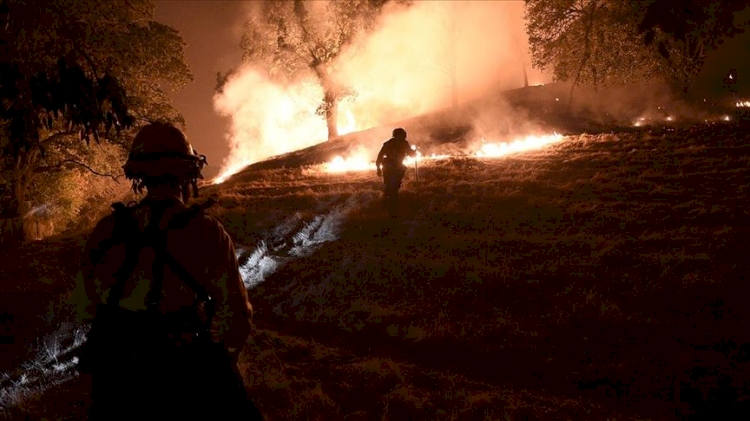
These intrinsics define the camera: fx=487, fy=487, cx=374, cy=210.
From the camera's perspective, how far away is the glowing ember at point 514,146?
19422mm

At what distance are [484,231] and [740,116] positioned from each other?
1687cm

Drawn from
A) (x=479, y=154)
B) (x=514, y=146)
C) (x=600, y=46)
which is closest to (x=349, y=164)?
(x=479, y=154)

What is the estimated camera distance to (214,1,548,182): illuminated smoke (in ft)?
109

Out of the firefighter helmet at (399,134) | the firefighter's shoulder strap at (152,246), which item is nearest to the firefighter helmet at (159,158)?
the firefighter's shoulder strap at (152,246)

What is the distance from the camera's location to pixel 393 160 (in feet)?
39.6

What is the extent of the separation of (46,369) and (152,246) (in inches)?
240

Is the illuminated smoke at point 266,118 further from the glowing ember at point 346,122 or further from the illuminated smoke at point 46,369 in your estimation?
the illuminated smoke at point 46,369

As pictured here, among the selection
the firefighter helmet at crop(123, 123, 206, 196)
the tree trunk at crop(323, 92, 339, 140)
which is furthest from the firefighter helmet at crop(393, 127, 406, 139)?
the tree trunk at crop(323, 92, 339, 140)

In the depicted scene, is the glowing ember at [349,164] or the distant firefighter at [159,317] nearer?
the distant firefighter at [159,317]

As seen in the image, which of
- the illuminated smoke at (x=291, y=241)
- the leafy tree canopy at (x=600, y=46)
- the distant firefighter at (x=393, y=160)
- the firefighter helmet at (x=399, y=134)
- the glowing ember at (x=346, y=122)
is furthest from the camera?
the glowing ember at (x=346, y=122)

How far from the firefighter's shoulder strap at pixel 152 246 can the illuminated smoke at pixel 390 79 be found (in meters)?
30.4

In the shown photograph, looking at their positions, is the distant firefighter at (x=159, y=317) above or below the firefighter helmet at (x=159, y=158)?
below

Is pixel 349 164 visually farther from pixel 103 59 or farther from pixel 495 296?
pixel 495 296

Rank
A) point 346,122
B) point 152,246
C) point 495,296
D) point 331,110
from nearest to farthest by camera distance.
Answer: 1. point 152,246
2. point 495,296
3. point 331,110
4. point 346,122
